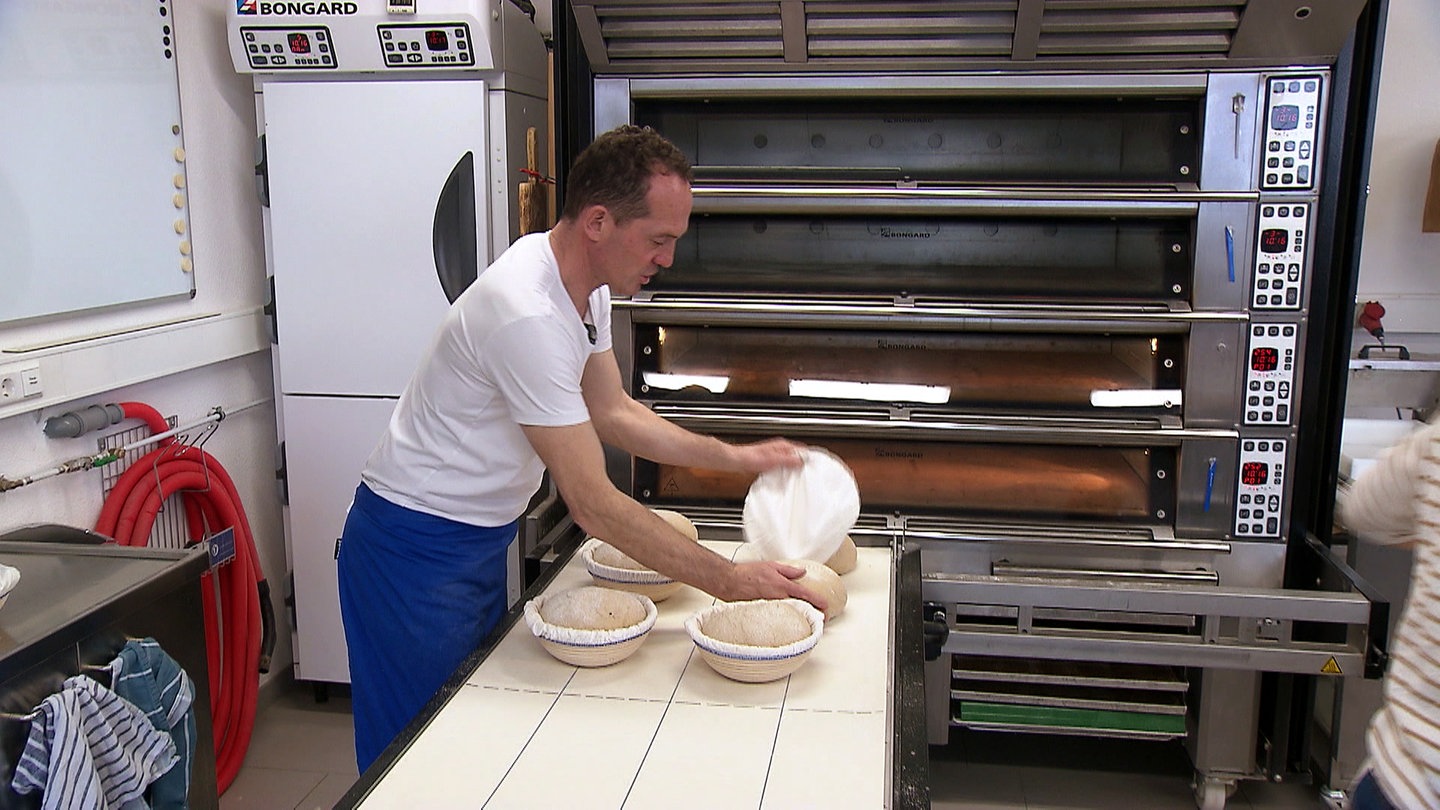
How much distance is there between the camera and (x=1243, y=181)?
2746 millimetres

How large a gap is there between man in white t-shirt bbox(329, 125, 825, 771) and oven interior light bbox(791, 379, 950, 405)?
0.74 meters

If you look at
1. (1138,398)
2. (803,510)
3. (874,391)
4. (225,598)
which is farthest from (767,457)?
(225,598)

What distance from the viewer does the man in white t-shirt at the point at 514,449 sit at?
179 centimetres

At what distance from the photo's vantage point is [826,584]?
1935 mm

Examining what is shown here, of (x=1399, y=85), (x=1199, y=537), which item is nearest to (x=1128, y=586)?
(x=1199, y=537)

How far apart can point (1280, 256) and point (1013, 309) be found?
2.19ft

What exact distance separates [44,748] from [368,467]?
70 centimetres

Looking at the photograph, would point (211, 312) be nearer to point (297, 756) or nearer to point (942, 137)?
point (297, 756)

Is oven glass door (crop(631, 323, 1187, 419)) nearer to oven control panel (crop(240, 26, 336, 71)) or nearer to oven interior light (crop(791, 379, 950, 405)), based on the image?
oven interior light (crop(791, 379, 950, 405))

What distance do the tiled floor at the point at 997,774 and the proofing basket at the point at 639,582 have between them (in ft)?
4.64

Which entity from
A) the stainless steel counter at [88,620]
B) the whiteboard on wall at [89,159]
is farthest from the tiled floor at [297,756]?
the whiteboard on wall at [89,159]

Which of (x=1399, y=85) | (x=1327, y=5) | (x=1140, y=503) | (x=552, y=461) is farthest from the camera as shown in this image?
(x=1399, y=85)

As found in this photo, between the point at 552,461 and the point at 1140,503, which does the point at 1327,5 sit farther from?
the point at 552,461

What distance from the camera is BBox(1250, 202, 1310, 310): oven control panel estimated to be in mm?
2740
